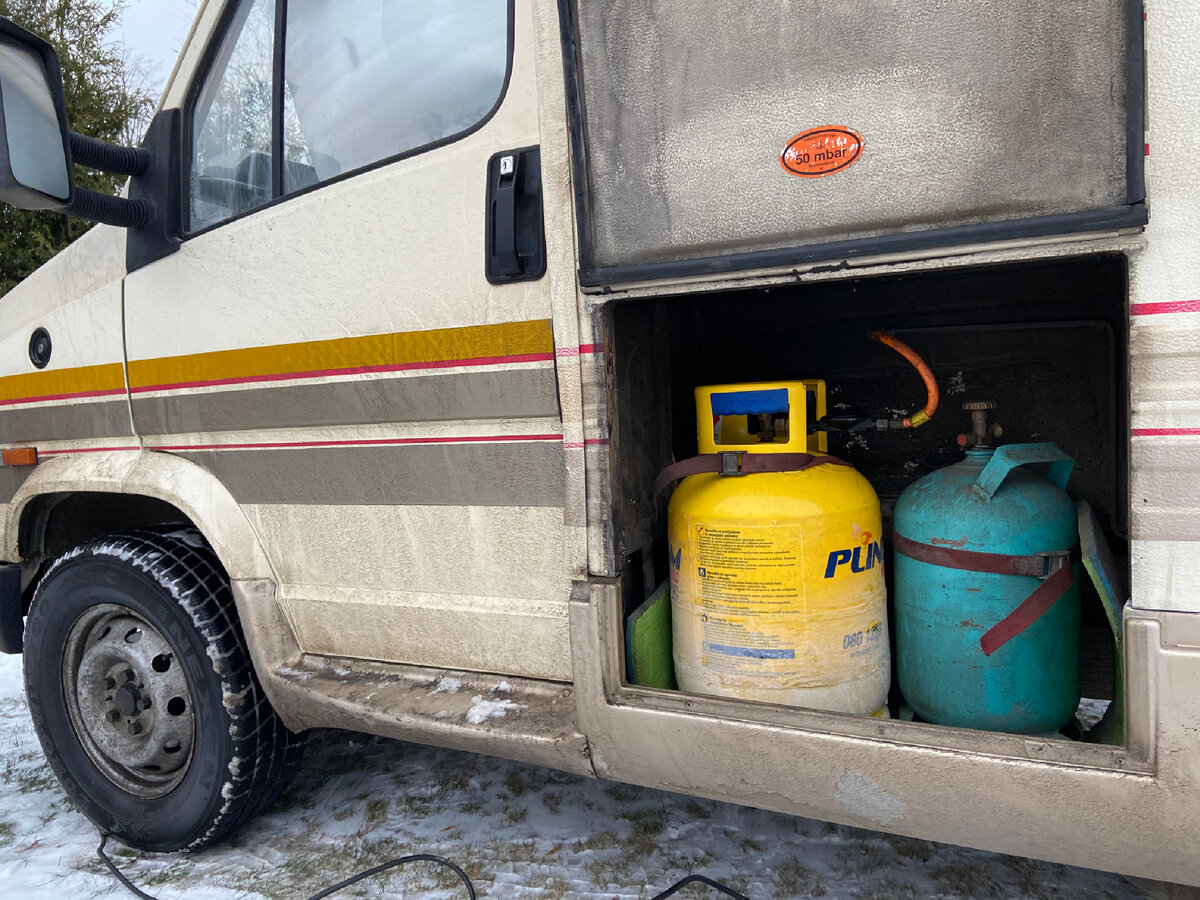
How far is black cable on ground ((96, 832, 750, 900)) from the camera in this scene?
2.09m

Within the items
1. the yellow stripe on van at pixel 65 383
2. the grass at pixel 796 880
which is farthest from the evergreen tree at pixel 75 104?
the grass at pixel 796 880

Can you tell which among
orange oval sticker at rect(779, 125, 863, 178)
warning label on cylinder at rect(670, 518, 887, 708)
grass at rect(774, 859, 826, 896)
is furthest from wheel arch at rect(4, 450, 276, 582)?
orange oval sticker at rect(779, 125, 863, 178)

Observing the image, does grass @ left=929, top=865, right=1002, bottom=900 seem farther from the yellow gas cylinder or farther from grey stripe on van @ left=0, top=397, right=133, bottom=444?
grey stripe on van @ left=0, top=397, right=133, bottom=444

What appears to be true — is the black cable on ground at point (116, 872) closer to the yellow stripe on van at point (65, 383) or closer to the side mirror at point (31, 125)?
the yellow stripe on van at point (65, 383)

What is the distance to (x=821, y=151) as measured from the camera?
1479 mm

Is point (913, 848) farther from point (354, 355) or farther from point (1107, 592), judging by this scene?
point (354, 355)

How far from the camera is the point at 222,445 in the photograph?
2328 millimetres

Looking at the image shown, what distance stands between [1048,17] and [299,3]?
1.91 m

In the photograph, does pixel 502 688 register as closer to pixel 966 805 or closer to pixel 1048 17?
pixel 966 805

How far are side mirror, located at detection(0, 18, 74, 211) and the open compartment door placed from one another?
1399 mm

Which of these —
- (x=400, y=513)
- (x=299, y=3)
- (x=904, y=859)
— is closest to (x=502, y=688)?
(x=400, y=513)

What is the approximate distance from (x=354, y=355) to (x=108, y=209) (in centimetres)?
95

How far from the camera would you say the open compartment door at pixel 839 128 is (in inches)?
51.4

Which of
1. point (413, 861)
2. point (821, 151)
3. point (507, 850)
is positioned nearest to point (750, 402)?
point (821, 151)
